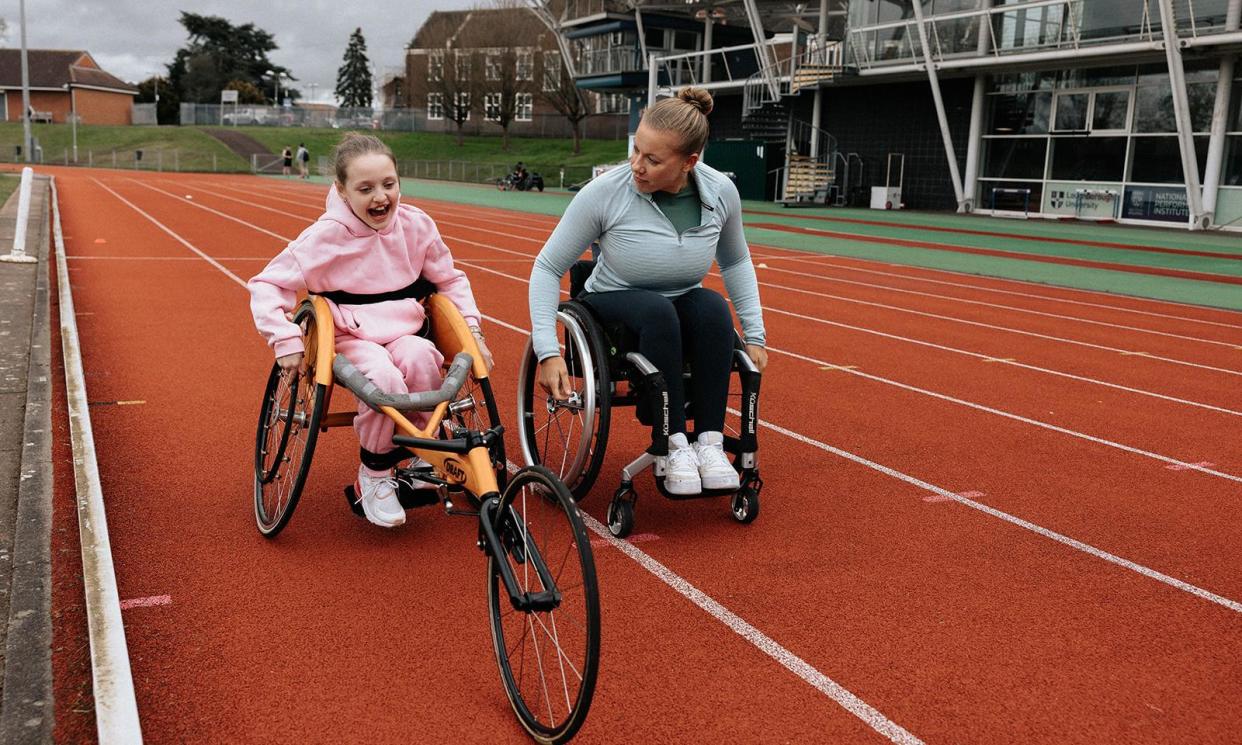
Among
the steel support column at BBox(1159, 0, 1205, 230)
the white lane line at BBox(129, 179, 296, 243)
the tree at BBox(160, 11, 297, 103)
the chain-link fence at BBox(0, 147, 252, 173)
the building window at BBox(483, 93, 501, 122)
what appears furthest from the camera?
the tree at BBox(160, 11, 297, 103)

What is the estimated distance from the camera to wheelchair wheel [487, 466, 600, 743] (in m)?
2.40

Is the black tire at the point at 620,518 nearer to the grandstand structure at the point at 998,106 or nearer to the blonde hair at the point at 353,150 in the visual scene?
the blonde hair at the point at 353,150

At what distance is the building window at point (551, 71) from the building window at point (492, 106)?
4599 mm

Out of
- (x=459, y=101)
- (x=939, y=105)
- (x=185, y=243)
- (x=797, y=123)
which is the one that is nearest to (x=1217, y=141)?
(x=939, y=105)

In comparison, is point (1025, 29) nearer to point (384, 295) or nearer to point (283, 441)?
point (384, 295)

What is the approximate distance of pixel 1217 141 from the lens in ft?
72.9

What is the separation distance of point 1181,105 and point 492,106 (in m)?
49.8

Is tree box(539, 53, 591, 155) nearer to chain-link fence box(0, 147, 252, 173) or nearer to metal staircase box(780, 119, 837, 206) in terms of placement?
chain-link fence box(0, 147, 252, 173)

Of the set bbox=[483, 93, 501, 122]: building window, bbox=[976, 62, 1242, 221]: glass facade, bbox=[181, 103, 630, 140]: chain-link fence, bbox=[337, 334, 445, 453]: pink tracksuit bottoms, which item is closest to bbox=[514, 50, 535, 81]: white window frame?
bbox=[483, 93, 501, 122]: building window

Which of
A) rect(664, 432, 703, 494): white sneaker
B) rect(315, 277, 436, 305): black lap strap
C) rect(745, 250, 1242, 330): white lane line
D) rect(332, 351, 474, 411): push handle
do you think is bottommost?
rect(745, 250, 1242, 330): white lane line

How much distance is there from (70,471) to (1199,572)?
4324mm

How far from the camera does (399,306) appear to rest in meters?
3.81

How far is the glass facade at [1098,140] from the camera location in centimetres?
2295

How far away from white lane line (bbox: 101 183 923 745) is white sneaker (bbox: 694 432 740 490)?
0.35 metres
